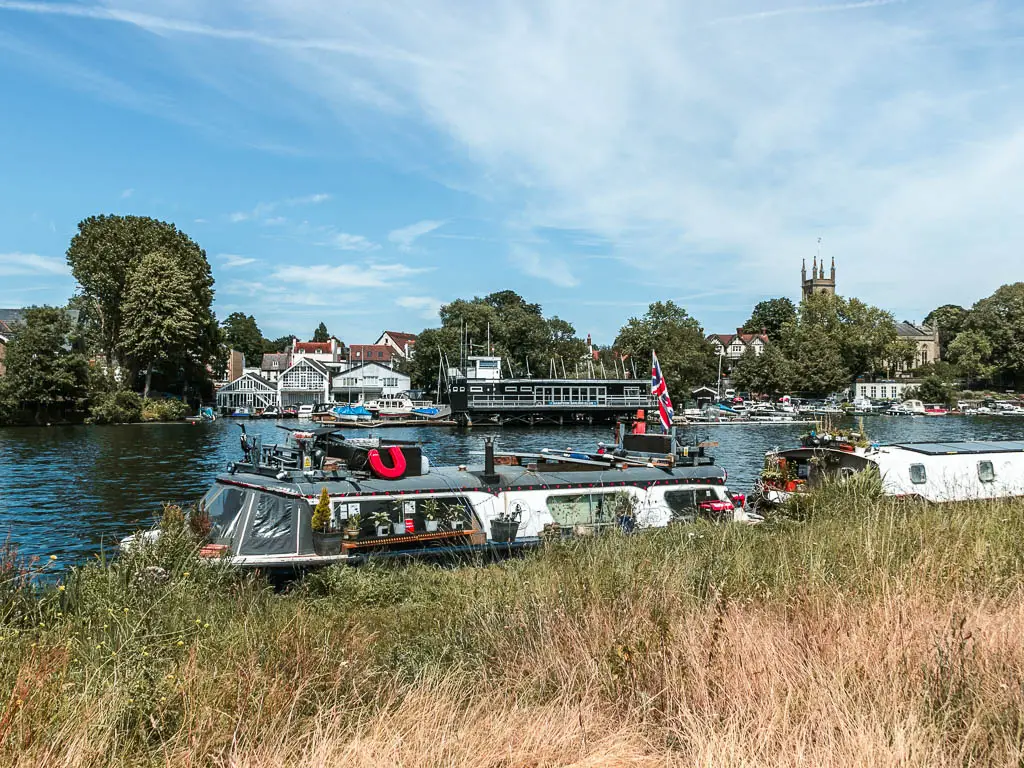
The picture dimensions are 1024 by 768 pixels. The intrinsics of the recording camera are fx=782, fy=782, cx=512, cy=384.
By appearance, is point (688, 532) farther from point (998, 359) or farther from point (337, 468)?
point (998, 359)

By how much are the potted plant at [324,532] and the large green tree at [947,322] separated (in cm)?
14558

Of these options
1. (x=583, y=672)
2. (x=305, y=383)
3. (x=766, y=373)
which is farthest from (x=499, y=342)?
(x=583, y=672)

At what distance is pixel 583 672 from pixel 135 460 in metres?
41.9

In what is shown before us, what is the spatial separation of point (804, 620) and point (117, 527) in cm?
2278

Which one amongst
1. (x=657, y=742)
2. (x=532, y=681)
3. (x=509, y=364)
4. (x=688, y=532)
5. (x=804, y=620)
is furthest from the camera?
(x=509, y=364)

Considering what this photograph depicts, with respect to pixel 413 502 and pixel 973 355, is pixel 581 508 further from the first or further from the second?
pixel 973 355

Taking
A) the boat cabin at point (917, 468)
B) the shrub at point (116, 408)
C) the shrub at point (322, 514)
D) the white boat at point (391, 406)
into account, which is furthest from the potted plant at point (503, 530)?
the white boat at point (391, 406)

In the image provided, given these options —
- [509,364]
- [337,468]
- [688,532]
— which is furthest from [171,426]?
[688,532]

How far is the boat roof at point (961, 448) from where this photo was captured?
803 inches

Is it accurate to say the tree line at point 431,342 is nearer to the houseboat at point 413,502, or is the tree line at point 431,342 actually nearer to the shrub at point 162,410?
the shrub at point 162,410

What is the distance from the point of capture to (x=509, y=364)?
10781cm

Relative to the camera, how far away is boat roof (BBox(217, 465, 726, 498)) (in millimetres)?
14078

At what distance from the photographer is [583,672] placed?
18.6 ft

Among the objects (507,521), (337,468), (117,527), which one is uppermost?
(337,468)
